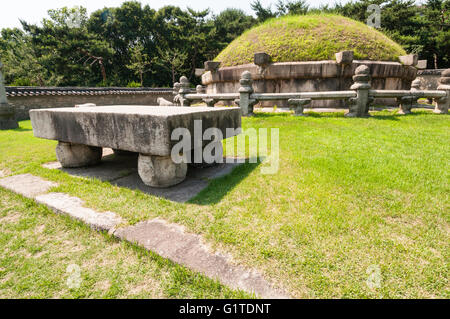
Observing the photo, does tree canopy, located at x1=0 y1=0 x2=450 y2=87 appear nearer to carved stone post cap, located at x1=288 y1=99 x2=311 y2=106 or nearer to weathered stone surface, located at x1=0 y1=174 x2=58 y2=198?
carved stone post cap, located at x1=288 y1=99 x2=311 y2=106

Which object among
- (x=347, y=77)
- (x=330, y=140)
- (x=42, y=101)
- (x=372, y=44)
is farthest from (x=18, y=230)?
(x=42, y=101)

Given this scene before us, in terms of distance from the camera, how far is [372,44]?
335 inches

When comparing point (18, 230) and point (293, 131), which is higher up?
point (293, 131)

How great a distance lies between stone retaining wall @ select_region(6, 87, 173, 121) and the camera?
12156 millimetres

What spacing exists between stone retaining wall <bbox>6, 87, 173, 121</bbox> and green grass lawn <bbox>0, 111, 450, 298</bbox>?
38.9ft

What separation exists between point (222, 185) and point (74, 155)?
6.45ft

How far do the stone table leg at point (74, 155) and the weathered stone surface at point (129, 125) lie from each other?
178 millimetres

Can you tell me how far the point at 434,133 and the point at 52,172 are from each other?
228 inches

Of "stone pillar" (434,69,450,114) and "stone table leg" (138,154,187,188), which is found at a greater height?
"stone pillar" (434,69,450,114)

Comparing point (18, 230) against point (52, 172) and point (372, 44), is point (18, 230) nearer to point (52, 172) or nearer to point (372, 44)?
point (52, 172)

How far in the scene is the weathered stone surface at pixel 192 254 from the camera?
1200 millimetres

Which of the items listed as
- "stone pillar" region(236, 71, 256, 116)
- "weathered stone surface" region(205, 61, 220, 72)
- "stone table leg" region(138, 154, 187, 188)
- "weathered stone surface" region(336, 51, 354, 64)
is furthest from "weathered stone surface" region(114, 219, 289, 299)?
"weathered stone surface" region(205, 61, 220, 72)

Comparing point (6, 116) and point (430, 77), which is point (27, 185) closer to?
point (6, 116)

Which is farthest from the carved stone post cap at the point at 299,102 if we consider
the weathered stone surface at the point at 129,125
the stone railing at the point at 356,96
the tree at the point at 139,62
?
the tree at the point at 139,62
